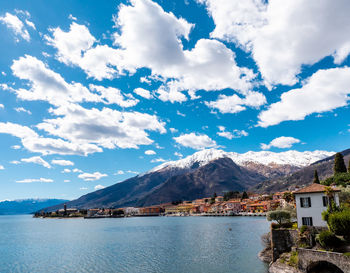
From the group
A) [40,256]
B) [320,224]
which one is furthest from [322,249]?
[40,256]

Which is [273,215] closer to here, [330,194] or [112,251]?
[330,194]

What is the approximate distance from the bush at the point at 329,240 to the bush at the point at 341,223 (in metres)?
0.82

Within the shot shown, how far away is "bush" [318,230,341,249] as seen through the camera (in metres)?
28.7

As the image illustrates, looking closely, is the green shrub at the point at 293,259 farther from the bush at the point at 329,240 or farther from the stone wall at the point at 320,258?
the bush at the point at 329,240

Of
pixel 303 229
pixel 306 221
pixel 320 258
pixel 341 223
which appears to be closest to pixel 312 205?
pixel 306 221

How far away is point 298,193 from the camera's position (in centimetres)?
3691

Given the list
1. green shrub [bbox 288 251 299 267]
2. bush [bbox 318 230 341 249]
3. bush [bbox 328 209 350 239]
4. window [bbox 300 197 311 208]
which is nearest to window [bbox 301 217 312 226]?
window [bbox 300 197 311 208]

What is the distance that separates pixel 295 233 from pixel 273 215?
1529cm

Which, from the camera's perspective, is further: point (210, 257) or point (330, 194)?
point (210, 257)

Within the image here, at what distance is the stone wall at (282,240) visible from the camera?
35.8 metres

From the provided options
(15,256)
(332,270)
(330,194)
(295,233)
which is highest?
(330,194)

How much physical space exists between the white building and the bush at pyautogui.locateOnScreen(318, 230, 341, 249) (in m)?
5.71

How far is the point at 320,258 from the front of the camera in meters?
28.0

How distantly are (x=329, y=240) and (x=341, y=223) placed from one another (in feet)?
7.46
